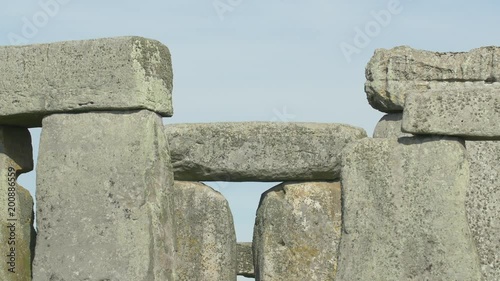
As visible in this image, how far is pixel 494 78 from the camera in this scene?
1256 cm

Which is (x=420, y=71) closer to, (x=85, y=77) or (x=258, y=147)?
(x=258, y=147)

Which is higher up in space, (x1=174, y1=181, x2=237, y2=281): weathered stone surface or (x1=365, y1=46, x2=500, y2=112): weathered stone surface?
(x1=365, y1=46, x2=500, y2=112): weathered stone surface

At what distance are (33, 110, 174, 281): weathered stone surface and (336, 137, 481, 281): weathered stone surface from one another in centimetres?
137

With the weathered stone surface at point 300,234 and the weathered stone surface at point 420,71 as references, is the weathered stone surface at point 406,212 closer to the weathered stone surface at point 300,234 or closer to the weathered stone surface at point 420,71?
the weathered stone surface at point 420,71

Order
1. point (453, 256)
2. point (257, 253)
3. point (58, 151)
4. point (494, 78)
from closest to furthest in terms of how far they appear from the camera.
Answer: point (453, 256)
point (58, 151)
point (494, 78)
point (257, 253)

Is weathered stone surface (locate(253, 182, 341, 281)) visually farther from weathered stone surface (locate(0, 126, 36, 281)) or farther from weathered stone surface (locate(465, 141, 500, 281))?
weathered stone surface (locate(0, 126, 36, 281))

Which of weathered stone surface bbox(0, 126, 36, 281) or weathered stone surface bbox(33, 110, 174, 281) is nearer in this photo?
weathered stone surface bbox(33, 110, 174, 281)

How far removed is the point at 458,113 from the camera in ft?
32.1

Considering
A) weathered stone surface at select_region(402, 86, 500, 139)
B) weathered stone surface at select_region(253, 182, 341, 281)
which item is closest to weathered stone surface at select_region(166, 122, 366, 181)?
weathered stone surface at select_region(253, 182, 341, 281)

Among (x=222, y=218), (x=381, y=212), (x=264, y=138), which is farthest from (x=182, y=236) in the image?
(x=381, y=212)

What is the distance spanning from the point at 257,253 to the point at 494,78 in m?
2.83

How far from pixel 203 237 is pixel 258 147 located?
1022 millimetres

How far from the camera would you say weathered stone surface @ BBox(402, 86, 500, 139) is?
9.75m

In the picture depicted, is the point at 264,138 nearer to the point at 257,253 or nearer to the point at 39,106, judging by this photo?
the point at 257,253
